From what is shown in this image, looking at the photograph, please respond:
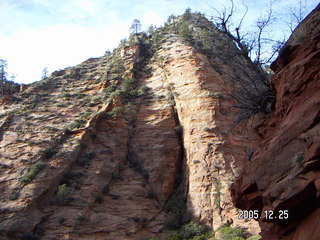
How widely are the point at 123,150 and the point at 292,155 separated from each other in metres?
22.5

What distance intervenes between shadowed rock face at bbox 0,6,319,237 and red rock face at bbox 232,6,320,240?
185 centimetres

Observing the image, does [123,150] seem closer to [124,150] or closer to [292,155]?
[124,150]

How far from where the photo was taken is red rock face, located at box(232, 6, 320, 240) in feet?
19.0

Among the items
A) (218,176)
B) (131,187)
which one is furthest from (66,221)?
(218,176)

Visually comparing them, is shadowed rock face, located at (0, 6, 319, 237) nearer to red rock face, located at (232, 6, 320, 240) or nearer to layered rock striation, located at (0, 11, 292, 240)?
layered rock striation, located at (0, 11, 292, 240)

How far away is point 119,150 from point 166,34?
26255mm

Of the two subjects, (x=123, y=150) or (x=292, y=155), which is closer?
(x=292, y=155)

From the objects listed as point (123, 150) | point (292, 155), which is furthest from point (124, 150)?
point (292, 155)

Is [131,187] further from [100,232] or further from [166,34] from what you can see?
[166,34]

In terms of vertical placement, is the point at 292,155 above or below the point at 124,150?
below

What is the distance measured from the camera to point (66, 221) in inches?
828

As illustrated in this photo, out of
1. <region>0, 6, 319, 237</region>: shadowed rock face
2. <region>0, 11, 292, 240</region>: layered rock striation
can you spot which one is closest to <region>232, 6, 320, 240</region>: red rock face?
<region>0, 6, 319, 237</region>: shadowed rock face

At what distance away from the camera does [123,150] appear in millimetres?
28094

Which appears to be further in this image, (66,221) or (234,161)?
(234,161)
